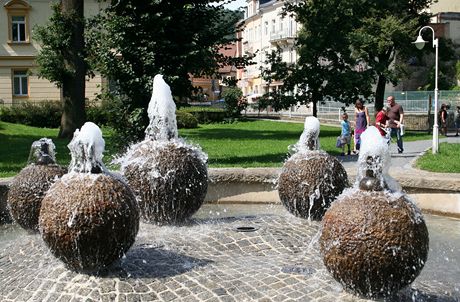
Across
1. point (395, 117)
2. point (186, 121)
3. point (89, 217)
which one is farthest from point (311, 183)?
point (186, 121)

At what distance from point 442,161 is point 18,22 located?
38651 mm

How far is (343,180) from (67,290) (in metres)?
4.35

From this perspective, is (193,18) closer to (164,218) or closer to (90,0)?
(164,218)

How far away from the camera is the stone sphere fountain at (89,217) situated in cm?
563

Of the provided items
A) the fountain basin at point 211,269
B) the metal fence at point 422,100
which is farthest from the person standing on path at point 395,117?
the metal fence at point 422,100

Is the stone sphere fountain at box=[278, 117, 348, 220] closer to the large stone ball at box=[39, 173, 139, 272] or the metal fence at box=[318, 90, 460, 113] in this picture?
the large stone ball at box=[39, 173, 139, 272]

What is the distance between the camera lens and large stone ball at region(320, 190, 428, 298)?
16.5 feet

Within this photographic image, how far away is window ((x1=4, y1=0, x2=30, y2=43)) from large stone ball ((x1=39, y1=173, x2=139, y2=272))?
43.3m

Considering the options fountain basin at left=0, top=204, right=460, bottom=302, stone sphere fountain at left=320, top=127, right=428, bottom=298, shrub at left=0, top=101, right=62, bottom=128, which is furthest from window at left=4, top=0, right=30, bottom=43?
stone sphere fountain at left=320, top=127, right=428, bottom=298

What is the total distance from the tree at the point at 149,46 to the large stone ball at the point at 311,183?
6141 millimetres

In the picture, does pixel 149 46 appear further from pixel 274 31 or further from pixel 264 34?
pixel 264 34

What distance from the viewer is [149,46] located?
14.0 metres

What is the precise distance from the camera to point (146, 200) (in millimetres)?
8242

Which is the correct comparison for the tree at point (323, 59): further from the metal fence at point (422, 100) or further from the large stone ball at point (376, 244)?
the large stone ball at point (376, 244)
